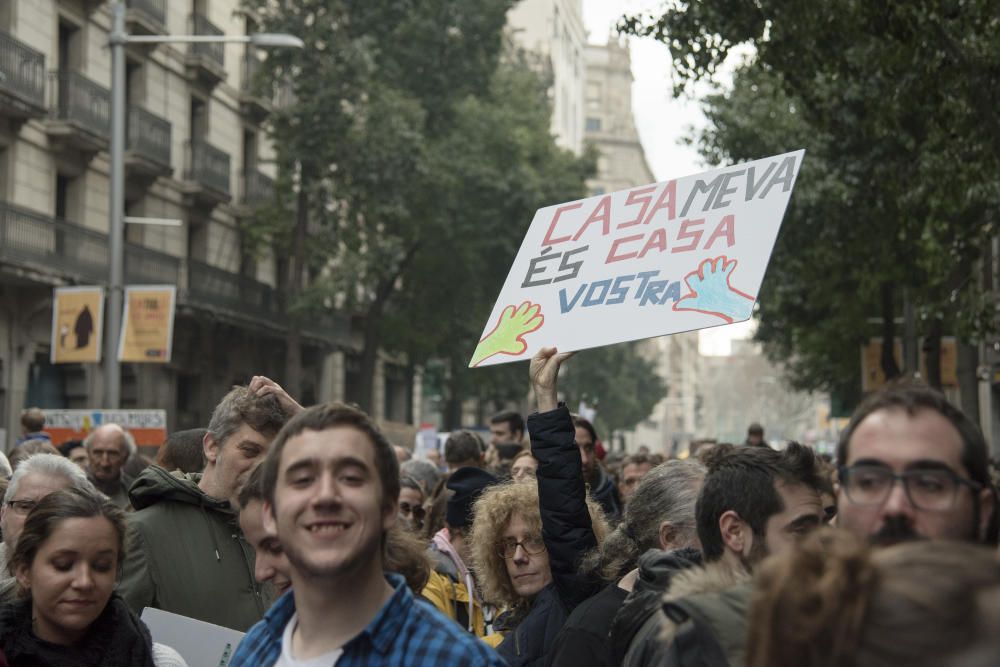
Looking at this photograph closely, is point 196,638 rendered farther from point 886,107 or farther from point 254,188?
point 254,188

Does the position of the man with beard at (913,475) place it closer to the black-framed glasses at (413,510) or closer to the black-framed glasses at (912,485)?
the black-framed glasses at (912,485)

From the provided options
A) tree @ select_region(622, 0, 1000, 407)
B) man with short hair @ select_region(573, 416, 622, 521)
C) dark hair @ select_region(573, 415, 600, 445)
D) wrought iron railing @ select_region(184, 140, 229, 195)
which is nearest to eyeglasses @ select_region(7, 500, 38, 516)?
man with short hair @ select_region(573, 416, 622, 521)

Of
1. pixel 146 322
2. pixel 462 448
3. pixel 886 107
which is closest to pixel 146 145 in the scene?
pixel 146 322

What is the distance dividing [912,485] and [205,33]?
32.3 meters

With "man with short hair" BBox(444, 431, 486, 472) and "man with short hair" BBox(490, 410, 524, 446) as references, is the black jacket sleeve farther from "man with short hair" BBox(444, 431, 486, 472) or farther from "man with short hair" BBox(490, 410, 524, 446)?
"man with short hair" BBox(490, 410, 524, 446)

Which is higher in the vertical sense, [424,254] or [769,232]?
[424,254]

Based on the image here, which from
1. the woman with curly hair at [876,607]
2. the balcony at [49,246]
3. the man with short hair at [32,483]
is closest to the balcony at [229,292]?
the balcony at [49,246]

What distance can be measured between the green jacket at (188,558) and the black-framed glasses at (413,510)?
3349 mm

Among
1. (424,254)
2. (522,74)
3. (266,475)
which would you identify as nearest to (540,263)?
(266,475)

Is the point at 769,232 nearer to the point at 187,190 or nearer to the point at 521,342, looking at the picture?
the point at 521,342

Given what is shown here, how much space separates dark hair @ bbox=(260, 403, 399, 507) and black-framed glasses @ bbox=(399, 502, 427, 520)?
5.32m

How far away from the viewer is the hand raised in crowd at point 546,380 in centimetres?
501

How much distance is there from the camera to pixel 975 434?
296 centimetres

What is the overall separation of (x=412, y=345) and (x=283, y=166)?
7.83m
